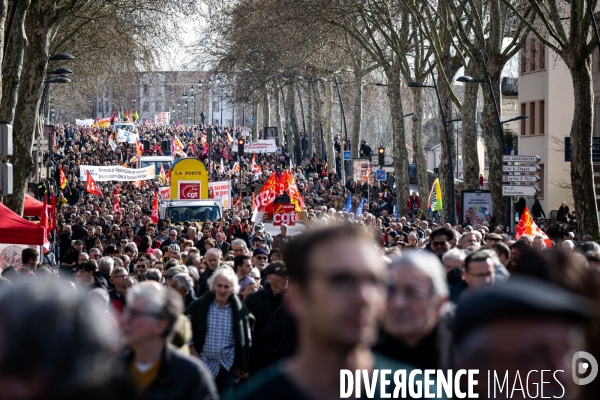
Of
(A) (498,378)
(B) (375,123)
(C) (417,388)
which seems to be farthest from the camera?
(B) (375,123)

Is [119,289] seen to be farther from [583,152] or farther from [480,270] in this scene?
[583,152]

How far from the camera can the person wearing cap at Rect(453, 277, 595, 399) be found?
215cm

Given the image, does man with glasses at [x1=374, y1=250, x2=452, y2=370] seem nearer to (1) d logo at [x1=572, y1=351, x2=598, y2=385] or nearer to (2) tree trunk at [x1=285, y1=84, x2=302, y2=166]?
(1) d logo at [x1=572, y1=351, x2=598, y2=385]

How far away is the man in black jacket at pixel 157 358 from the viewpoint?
4621 millimetres

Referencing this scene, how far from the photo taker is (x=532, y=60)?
52.4m

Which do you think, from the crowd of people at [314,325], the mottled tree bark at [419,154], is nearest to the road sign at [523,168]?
the mottled tree bark at [419,154]

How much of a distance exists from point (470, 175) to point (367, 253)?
35258mm

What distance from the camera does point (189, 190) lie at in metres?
32.8

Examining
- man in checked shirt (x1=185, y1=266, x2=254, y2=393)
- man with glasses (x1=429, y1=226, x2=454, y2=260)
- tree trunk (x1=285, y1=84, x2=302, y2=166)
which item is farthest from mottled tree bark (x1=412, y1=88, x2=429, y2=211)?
man in checked shirt (x1=185, y1=266, x2=254, y2=393)

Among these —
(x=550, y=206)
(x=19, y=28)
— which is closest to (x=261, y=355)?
(x=19, y=28)

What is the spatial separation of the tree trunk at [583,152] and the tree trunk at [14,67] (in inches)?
432

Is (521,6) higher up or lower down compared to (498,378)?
higher up

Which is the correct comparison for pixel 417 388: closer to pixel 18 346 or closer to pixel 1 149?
pixel 18 346

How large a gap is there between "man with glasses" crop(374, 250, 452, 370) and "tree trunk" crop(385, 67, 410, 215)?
1654 inches
